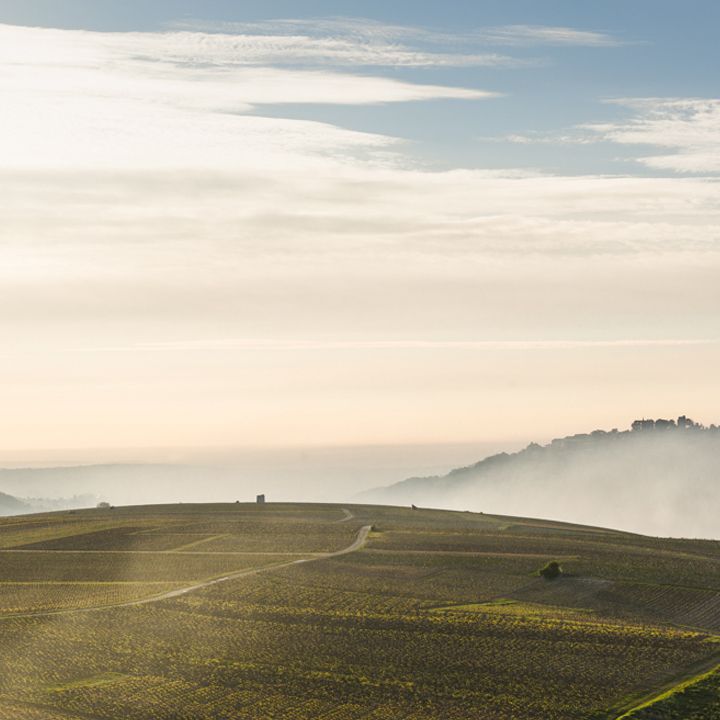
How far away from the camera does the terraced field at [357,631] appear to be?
66312 mm

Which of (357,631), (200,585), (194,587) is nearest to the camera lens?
(357,631)

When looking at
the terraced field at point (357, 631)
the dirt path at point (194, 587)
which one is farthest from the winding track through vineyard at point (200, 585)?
the terraced field at point (357, 631)

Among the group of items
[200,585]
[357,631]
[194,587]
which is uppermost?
[200,585]

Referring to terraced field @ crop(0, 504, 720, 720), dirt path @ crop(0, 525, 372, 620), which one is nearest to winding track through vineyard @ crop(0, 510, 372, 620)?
dirt path @ crop(0, 525, 372, 620)

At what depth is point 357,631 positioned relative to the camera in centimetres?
8531

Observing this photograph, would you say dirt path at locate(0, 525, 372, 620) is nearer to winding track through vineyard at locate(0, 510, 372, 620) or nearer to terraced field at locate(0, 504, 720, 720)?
winding track through vineyard at locate(0, 510, 372, 620)

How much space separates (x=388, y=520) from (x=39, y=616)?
107353mm

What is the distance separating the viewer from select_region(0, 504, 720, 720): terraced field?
66312 mm

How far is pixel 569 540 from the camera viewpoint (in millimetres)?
159625

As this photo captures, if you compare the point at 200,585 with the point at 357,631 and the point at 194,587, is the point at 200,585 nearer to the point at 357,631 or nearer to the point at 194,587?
the point at 194,587

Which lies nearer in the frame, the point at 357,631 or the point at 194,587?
the point at 357,631

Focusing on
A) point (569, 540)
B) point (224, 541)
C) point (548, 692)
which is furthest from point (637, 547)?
point (548, 692)

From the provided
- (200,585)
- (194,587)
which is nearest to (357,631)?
(194,587)

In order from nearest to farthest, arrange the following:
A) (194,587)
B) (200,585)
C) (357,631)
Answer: (357,631) < (194,587) < (200,585)
